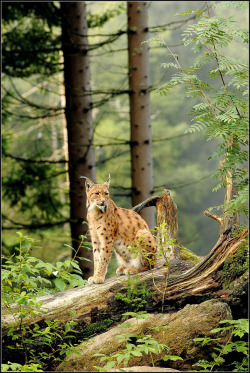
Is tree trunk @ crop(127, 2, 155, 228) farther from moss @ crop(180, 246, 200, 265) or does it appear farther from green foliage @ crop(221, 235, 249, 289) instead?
green foliage @ crop(221, 235, 249, 289)

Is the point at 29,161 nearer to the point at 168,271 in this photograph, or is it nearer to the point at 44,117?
the point at 44,117

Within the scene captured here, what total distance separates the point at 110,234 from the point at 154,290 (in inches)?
24.9

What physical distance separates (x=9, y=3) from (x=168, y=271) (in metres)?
5.76

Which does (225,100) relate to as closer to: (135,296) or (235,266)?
(235,266)

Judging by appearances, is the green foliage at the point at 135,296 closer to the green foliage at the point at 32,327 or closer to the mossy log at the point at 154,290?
the mossy log at the point at 154,290

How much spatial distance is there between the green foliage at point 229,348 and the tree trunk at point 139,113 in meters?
3.70

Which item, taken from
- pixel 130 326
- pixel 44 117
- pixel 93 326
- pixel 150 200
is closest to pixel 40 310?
pixel 93 326

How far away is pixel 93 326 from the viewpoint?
397cm

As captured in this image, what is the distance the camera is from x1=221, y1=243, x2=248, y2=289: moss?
379 cm

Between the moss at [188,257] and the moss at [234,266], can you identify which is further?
the moss at [188,257]

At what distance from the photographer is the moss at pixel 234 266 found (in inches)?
149

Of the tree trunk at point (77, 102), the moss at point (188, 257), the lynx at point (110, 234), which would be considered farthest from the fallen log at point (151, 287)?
the tree trunk at point (77, 102)

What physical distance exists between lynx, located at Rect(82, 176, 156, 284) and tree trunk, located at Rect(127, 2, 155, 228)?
108 inches

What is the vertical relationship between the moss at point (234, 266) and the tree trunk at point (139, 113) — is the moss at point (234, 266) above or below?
below
